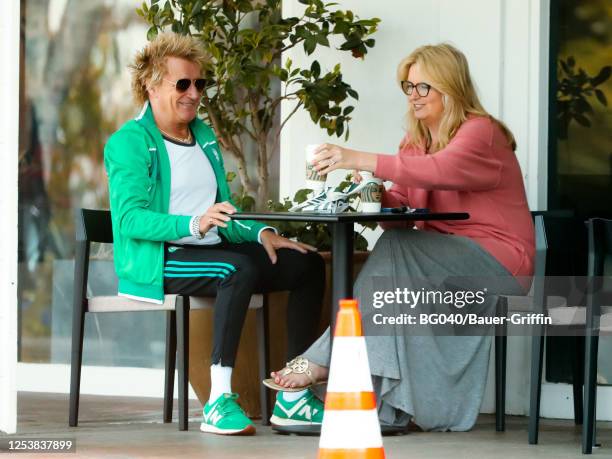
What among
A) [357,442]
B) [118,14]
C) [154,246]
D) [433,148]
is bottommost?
[357,442]

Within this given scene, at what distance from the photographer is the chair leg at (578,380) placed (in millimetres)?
5027

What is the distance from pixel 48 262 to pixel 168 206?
6.51ft

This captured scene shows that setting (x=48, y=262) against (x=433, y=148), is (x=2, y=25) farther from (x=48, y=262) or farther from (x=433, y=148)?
(x=48, y=262)

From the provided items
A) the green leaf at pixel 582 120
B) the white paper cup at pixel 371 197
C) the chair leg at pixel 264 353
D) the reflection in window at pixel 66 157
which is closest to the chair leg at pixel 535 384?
the white paper cup at pixel 371 197

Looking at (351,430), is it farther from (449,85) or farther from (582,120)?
(582,120)

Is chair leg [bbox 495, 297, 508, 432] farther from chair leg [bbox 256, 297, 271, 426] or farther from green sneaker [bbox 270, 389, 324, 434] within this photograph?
chair leg [bbox 256, 297, 271, 426]

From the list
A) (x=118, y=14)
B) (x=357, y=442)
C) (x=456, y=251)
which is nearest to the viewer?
(x=357, y=442)

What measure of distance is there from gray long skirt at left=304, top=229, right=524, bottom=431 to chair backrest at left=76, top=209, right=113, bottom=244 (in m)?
1.06

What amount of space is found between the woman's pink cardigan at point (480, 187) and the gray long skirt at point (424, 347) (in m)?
0.09

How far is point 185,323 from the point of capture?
15.1 feet

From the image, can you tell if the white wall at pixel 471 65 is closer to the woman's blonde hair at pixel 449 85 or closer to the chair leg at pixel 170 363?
the woman's blonde hair at pixel 449 85

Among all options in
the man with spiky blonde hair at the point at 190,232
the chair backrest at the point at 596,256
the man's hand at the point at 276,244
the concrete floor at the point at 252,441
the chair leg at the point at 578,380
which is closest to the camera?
the concrete floor at the point at 252,441

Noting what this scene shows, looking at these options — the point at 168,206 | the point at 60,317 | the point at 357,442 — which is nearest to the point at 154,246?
the point at 168,206

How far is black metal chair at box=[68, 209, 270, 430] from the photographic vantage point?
4605mm
